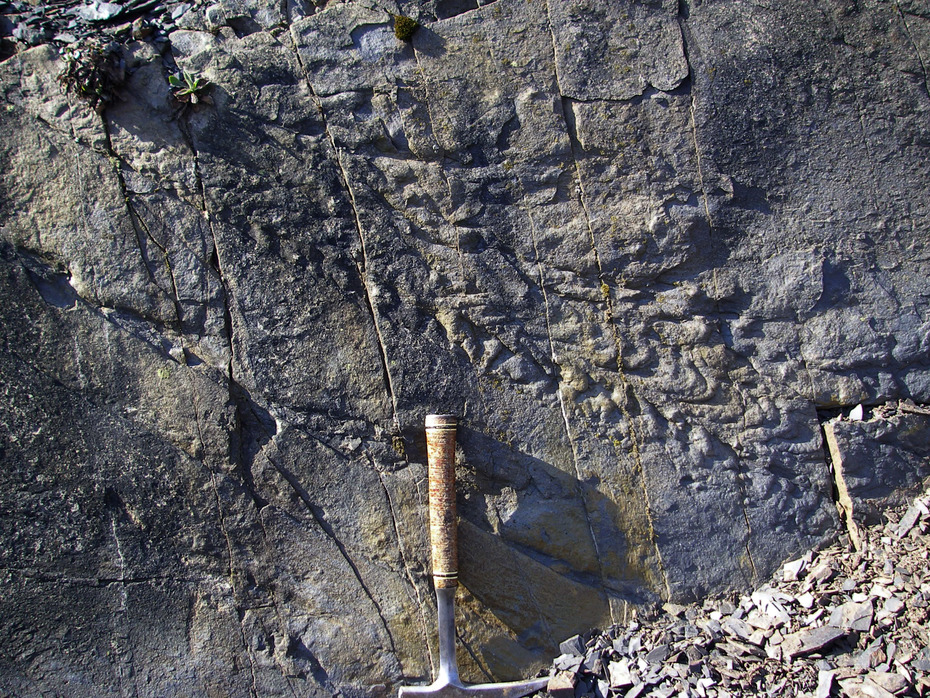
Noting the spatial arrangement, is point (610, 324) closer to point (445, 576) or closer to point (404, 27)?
point (445, 576)

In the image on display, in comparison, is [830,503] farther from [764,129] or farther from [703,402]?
[764,129]

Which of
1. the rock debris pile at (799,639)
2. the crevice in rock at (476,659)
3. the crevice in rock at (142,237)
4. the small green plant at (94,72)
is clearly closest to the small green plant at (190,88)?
the small green plant at (94,72)

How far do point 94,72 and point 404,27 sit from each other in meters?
1.37

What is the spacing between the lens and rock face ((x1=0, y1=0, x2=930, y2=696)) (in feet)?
9.37

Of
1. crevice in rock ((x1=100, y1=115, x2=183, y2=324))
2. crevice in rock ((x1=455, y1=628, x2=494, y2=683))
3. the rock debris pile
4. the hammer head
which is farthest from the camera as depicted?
crevice in rock ((x1=100, y1=115, x2=183, y2=324))

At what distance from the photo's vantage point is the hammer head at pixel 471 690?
263 centimetres

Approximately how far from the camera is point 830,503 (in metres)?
2.88

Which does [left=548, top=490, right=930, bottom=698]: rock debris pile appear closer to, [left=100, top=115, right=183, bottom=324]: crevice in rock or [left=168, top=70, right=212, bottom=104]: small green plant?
[left=100, top=115, right=183, bottom=324]: crevice in rock

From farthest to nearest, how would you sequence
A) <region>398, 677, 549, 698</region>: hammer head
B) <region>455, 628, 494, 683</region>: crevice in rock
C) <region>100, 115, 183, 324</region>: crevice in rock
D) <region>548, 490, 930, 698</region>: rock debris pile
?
<region>100, 115, 183, 324</region>: crevice in rock < <region>455, 628, 494, 683</region>: crevice in rock < <region>398, 677, 549, 698</region>: hammer head < <region>548, 490, 930, 698</region>: rock debris pile

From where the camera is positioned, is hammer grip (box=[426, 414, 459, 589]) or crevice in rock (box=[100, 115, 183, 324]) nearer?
hammer grip (box=[426, 414, 459, 589])

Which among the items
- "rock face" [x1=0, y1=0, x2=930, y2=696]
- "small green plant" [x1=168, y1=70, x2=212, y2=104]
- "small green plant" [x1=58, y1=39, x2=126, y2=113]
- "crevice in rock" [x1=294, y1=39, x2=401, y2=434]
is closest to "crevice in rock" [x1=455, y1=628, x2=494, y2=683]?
"rock face" [x1=0, y1=0, x2=930, y2=696]

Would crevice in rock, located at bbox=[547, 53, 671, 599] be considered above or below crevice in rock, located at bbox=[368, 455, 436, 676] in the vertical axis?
above

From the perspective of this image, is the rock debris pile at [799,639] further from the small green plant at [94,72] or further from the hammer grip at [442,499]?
the small green plant at [94,72]

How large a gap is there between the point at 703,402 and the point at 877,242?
1.05 meters
